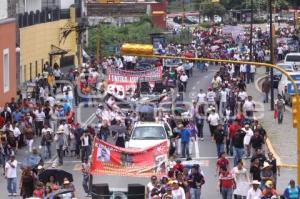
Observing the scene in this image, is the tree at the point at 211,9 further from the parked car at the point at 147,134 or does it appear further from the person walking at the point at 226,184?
the person walking at the point at 226,184

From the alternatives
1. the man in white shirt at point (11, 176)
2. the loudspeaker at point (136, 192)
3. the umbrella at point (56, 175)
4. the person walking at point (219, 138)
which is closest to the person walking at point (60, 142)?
the person walking at point (219, 138)

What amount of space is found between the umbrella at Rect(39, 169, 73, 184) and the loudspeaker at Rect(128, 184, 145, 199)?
139 cm

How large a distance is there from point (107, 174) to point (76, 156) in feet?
27.6

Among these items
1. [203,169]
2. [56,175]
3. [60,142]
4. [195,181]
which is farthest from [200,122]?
[56,175]

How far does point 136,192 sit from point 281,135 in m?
16.1

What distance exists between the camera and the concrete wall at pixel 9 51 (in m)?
54.9

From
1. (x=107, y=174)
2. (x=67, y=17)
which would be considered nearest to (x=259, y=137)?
(x=107, y=174)

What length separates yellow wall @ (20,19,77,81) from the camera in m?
67.6

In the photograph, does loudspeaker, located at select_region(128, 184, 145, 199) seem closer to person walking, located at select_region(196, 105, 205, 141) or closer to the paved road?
the paved road

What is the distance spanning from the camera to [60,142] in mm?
41344

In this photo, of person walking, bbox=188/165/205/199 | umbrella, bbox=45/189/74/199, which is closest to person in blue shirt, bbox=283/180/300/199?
person walking, bbox=188/165/205/199

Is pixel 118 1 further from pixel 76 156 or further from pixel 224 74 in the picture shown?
pixel 76 156

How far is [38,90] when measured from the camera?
5619cm

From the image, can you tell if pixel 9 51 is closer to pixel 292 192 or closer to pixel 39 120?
pixel 39 120
